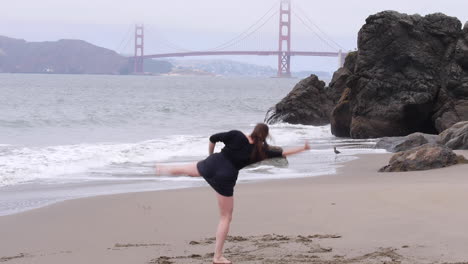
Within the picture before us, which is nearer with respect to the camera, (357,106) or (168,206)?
(168,206)

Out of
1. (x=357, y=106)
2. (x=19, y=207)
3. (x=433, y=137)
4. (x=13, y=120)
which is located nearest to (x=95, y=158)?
(x=19, y=207)

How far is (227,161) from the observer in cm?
545

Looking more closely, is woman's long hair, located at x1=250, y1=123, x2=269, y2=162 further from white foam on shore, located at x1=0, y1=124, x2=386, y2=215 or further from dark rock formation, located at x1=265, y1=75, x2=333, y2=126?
dark rock formation, located at x1=265, y1=75, x2=333, y2=126

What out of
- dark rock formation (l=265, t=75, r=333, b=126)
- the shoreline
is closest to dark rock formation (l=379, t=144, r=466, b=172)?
the shoreline

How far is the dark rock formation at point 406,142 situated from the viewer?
1421 cm

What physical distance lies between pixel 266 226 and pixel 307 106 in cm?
1878

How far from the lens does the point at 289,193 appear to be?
8734mm

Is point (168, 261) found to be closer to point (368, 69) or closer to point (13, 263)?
point (13, 263)

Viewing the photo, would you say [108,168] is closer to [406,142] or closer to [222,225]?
[406,142]

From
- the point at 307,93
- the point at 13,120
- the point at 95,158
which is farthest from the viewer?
the point at 13,120

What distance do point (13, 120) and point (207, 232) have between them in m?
22.9

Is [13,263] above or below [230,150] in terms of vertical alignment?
below

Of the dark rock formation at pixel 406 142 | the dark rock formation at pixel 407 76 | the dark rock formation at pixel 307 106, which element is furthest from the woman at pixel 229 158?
the dark rock formation at pixel 307 106

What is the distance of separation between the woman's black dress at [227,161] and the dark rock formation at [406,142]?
30.5 ft
